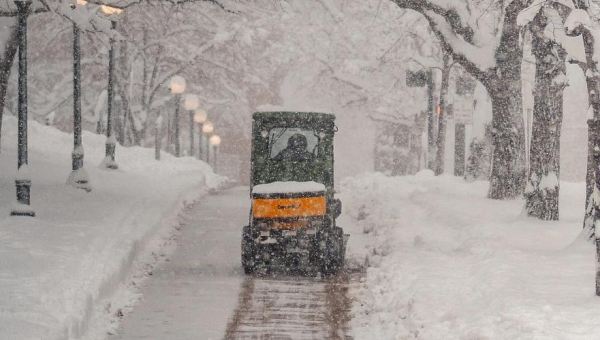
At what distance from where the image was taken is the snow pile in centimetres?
898

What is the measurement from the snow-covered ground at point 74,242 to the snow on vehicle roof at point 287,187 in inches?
86.1

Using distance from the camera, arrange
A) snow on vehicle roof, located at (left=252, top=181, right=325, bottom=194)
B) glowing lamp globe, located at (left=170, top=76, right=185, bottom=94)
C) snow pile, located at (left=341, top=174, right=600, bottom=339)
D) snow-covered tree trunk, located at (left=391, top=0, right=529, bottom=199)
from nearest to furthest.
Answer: snow pile, located at (left=341, top=174, right=600, bottom=339) < snow on vehicle roof, located at (left=252, top=181, right=325, bottom=194) < snow-covered tree trunk, located at (left=391, top=0, right=529, bottom=199) < glowing lamp globe, located at (left=170, top=76, right=185, bottom=94)

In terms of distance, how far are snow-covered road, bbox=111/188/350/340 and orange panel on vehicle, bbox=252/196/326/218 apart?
3.10 feet

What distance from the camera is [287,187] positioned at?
49.6 ft

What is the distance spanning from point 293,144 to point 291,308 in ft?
13.6

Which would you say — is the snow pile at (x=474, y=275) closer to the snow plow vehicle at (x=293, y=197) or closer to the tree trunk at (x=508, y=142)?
the tree trunk at (x=508, y=142)

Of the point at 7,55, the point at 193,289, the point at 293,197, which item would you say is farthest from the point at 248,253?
the point at 7,55

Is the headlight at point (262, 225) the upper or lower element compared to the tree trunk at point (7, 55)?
lower

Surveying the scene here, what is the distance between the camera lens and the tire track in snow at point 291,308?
10.8 meters

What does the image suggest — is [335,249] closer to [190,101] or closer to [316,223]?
[316,223]

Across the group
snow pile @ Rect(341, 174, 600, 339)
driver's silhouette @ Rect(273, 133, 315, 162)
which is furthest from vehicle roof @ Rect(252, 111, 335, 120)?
snow pile @ Rect(341, 174, 600, 339)

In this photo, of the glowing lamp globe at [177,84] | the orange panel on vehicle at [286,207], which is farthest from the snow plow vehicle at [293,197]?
the glowing lamp globe at [177,84]

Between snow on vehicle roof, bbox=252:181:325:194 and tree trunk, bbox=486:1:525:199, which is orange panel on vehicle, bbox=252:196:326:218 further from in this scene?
tree trunk, bbox=486:1:525:199

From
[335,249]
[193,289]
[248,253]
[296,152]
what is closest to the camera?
[193,289]
